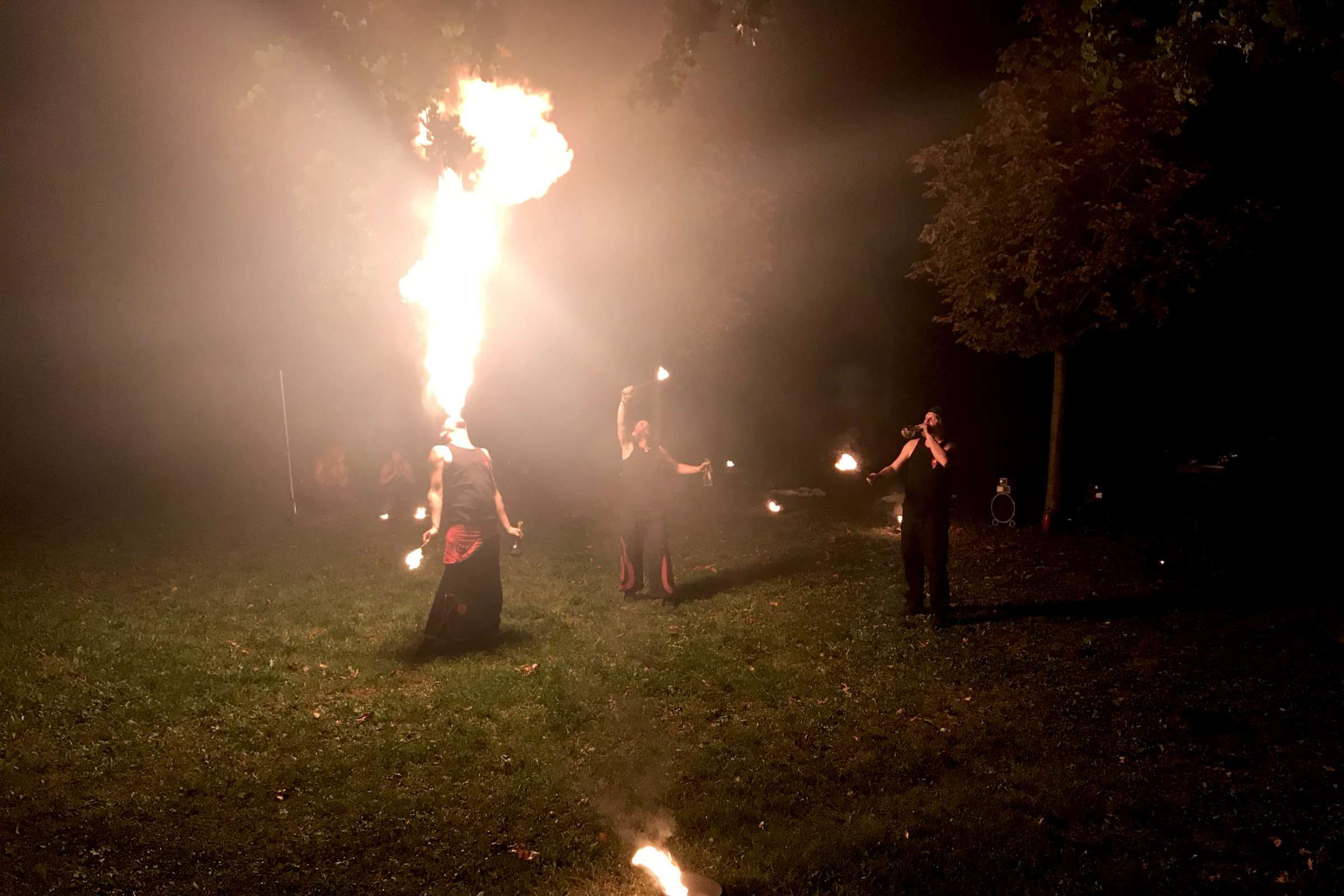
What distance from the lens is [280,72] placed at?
1506 centimetres

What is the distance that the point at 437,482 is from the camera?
8.38 metres

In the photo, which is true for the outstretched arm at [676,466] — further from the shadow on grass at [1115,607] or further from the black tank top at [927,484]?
the shadow on grass at [1115,607]

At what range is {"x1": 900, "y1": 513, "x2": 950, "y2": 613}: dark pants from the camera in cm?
894

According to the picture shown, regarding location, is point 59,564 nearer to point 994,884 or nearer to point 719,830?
point 719,830

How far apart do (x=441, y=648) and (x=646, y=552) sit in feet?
10.1

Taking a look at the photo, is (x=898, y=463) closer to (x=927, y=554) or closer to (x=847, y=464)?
(x=847, y=464)

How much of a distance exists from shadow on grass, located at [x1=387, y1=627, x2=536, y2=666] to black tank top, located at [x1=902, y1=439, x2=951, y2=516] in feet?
15.3

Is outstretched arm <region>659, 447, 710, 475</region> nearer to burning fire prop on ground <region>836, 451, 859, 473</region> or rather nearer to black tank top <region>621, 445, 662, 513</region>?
black tank top <region>621, 445, 662, 513</region>

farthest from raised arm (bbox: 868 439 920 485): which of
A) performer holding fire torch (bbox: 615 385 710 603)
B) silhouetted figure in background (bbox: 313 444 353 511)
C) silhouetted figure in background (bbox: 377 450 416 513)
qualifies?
silhouetted figure in background (bbox: 313 444 353 511)

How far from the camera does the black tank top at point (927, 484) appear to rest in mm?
8867

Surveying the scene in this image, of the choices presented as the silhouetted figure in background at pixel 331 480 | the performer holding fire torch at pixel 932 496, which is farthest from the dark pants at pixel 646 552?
the silhouetted figure in background at pixel 331 480

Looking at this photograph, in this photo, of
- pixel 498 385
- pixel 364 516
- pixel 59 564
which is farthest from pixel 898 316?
pixel 59 564

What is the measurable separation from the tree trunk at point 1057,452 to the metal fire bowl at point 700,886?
12.1 meters

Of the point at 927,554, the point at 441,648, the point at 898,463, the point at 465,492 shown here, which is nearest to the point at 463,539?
the point at 465,492
